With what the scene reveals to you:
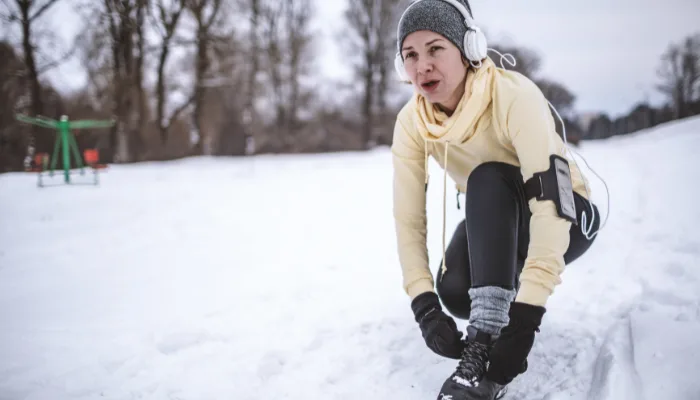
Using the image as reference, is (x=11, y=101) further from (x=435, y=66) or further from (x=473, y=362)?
(x=473, y=362)

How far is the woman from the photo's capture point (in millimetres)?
1132

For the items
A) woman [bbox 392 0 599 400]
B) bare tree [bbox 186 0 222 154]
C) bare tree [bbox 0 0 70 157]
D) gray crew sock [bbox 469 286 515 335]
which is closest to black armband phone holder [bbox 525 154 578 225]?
woman [bbox 392 0 599 400]

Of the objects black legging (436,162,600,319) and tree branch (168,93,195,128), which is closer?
black legging (436,162,600,319)

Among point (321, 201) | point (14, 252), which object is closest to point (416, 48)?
point (14, 252)

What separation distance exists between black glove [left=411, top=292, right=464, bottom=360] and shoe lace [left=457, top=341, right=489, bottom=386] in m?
0.04

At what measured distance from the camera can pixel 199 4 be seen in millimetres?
12047

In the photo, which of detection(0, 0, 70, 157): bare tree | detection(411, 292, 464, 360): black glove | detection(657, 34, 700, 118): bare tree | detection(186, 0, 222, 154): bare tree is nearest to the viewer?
detection(411, 292, 464, 360): black glove

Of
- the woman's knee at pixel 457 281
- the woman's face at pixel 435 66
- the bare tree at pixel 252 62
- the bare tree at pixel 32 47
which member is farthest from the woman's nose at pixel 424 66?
the bare tree at pixel 252 62

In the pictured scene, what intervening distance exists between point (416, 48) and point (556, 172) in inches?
22.3

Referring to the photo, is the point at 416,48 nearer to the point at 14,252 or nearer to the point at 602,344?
the point at 602,344

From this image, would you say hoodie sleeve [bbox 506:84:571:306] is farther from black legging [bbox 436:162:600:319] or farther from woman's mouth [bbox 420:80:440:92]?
woman's mouth [bbox 420:80:440:92]

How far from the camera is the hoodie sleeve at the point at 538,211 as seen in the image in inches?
44.1

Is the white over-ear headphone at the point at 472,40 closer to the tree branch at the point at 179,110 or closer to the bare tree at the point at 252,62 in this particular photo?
the tree branch at the point at 179,110

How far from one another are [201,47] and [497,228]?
1317 centimetres
